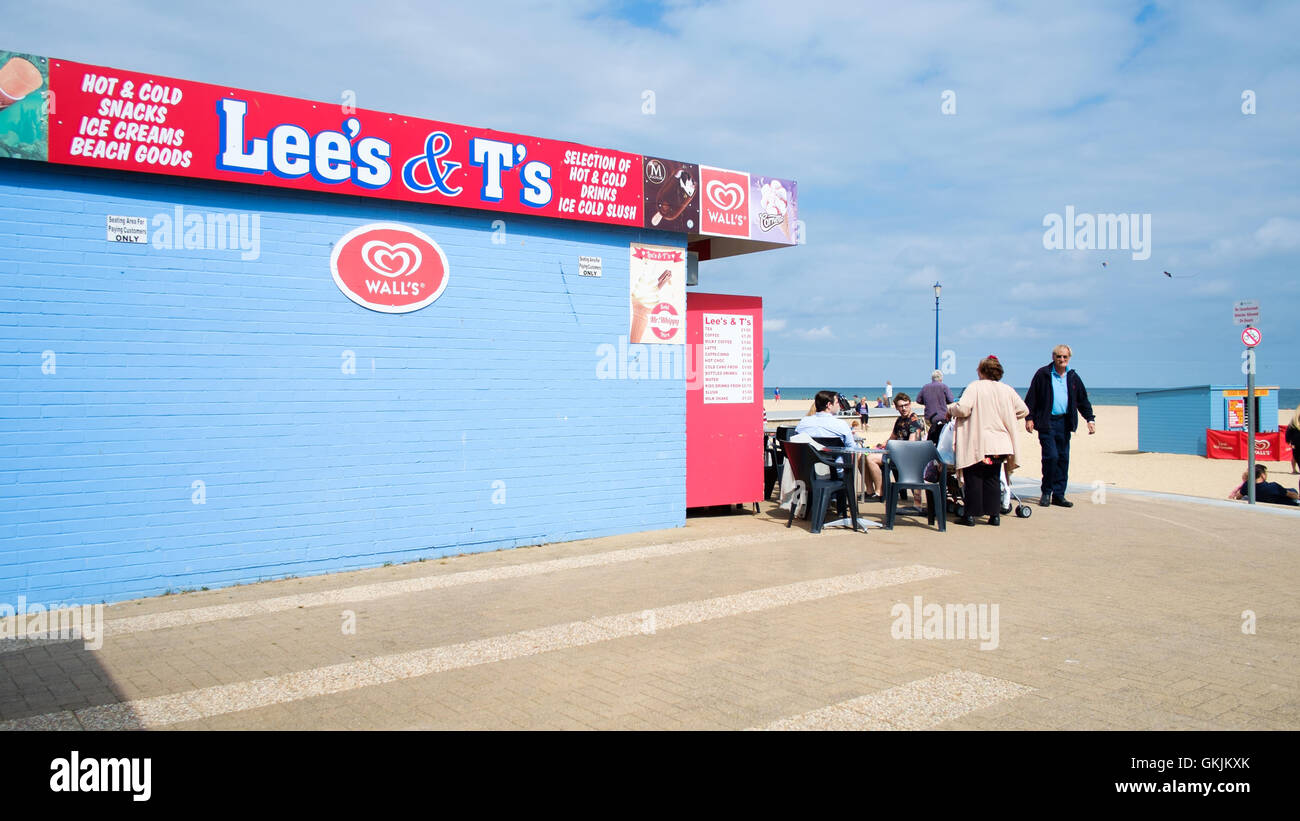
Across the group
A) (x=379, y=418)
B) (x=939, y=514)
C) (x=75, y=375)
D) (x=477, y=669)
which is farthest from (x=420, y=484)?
(x=939, y=514)

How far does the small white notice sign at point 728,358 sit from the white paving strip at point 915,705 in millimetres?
6044

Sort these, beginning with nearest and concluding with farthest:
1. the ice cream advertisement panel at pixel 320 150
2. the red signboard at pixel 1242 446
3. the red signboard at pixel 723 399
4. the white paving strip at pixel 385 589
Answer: the white paving strip at pixel 385 589
the ice cream advertisement panel at pixel 320 150
the red signboard at pixel 723 399
the red signboard at pixel 1242 446

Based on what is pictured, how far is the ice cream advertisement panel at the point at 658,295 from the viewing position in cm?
977

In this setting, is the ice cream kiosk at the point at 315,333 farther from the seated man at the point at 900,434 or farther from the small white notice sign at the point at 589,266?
the seated man at the point at 900,434

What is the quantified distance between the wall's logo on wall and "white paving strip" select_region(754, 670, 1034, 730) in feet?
18.0

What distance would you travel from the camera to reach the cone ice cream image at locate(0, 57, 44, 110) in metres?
6.36

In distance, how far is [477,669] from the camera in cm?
504

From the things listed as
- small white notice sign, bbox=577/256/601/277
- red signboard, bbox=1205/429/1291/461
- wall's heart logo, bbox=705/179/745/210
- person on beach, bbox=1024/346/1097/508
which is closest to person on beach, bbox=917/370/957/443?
person on beach, bbox=1024/346/1097/508

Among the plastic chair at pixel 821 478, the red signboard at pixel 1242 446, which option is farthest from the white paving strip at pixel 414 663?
the red signboard at pixel 1242 446

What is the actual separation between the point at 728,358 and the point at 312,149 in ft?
16.7

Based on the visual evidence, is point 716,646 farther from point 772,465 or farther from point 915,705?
point 772,465

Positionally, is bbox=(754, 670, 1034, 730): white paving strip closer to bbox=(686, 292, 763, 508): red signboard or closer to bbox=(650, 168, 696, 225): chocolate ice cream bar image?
bbox=(686, 292, 763, 508): red signboard

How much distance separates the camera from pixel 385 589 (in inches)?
285
